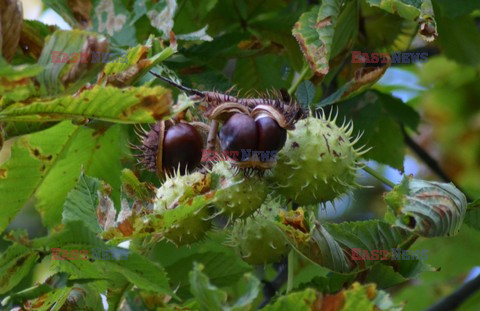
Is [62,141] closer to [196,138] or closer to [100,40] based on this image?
[196,138]

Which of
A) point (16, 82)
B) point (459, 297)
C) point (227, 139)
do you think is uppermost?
point (16, 82)

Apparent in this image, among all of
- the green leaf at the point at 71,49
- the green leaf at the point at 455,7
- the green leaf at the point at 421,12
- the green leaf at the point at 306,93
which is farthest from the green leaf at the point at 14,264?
the green leaf at the point at 455,7

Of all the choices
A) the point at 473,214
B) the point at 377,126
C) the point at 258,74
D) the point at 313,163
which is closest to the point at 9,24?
the point at 313,163

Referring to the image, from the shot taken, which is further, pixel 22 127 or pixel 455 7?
pixel 455 7

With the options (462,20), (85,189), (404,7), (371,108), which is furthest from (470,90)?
(85,189)

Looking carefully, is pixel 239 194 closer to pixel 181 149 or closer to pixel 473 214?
pixel 181 149

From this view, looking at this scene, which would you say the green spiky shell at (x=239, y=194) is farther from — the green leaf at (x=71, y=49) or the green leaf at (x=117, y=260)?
the green leaf at (x=71, y=49)

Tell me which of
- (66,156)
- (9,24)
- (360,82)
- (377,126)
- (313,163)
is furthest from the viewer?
(377,126)
